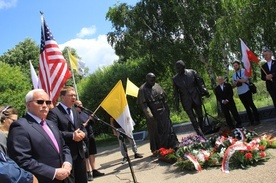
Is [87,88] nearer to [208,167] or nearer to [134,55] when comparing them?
[134,55]

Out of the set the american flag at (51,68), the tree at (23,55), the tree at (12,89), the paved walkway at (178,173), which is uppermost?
the tree at (23,55)

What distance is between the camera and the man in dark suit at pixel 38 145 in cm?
301

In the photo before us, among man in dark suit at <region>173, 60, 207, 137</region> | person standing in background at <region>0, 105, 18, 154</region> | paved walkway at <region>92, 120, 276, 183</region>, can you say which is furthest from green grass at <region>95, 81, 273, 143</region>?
person standing in background at <region>0, 105, 18, 154</region>

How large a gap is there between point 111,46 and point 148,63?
212cm

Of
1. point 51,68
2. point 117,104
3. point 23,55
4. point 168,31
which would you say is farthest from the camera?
point 23,55

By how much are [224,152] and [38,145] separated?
3.77 metres

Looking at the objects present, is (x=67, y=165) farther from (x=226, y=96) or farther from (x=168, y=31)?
(x=168, y=31)

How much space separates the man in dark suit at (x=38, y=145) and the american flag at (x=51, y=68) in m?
3.20

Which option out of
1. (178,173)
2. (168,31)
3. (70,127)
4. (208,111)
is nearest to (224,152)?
Answer: (178,173)

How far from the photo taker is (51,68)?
6.74 meters

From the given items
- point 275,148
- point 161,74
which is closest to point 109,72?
point 161,74

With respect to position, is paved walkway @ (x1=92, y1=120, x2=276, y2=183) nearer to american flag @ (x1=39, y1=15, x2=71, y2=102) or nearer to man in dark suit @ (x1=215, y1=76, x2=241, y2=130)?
man in dark suit @ (x1=215, y1=76, x2=241, y2=130)

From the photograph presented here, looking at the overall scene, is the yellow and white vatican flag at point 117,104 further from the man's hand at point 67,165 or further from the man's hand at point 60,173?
the man's hand at point 60,173

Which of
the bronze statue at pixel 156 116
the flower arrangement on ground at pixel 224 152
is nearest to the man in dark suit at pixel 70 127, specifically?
the flower arrangement on ground at pixel 224 152
